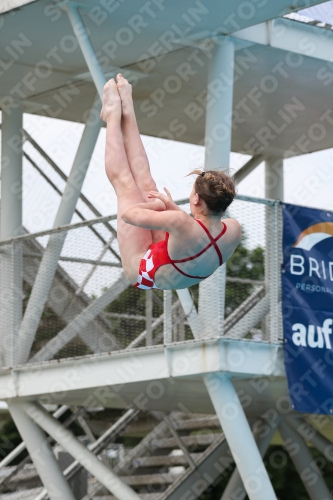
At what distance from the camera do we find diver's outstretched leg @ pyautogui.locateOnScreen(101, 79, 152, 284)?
5.88 metres

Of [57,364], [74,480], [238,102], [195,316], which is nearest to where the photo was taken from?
[195,316]

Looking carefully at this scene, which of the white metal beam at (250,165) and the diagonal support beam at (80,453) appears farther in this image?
the white metal beam at (250,165)

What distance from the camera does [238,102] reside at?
1263 cm

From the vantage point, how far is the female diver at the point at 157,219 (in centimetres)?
547

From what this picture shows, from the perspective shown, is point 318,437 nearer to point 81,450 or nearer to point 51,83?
point 81,450

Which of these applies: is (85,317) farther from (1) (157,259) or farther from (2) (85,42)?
(1) (157,259)

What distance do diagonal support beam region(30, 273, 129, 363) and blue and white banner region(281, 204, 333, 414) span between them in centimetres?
189

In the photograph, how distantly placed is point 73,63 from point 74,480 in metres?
5.78

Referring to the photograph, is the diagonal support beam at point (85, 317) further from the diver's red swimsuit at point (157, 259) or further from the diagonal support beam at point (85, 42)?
the diver's red swimsuit at point (157, 259)

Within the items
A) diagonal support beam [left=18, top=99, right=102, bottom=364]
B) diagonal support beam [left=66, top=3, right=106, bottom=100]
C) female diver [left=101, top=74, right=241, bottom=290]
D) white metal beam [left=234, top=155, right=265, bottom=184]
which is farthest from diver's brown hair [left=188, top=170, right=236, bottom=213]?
white metal beam [left=234, top=155, right=265, bottom=184]

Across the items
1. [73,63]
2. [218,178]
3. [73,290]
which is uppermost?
[73,63]

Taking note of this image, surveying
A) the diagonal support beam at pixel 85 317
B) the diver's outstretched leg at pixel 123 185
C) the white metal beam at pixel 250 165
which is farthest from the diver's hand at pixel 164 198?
the white metal beam at pixel 250 165

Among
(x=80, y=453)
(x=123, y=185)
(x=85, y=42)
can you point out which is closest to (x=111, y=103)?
(x=123, y=185)

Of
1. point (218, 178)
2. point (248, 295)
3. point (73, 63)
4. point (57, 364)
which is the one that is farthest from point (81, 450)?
point (218, 178)
